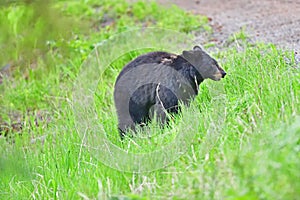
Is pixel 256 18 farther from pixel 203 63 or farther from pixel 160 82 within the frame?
pixel 160 82

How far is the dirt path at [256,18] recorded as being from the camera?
21.5ft

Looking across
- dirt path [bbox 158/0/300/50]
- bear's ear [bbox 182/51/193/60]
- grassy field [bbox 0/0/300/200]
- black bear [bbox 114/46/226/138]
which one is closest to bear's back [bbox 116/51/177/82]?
black bear [bbox 114/46/226/138]

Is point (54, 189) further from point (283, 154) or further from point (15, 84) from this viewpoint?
point (15, 84)

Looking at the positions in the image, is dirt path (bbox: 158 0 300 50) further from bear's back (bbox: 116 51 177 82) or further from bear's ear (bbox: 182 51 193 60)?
bear's back (bbox: 116 51 177 82)

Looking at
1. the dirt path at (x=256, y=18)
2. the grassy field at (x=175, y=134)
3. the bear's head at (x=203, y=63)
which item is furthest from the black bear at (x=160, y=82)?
the dirt path at (x=256, y=18)

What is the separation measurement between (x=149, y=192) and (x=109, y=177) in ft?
2.10

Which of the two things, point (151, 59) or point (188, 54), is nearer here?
point (188, 54)

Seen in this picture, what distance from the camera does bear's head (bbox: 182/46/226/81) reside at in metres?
5.14

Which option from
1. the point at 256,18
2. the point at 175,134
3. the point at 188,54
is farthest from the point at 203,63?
the point at 256,18

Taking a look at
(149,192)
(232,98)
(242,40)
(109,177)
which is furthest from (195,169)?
(242,40)

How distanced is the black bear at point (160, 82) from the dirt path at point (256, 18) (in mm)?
984

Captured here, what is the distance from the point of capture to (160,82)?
5.21 meters

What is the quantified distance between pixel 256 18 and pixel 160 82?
3.53m

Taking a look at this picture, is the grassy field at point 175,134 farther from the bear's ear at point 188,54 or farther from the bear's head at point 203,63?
the bear's ear at point 188,54
